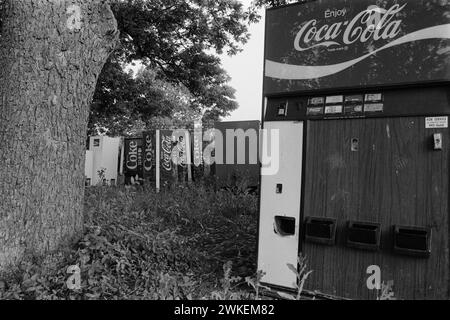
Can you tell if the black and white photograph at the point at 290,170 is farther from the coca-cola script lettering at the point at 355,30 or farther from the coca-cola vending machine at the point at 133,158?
the coca-cola vending machine at the point at 133,158

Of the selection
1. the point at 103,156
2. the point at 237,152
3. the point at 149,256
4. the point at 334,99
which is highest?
the point at 334,99

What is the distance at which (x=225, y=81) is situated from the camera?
20203 mm

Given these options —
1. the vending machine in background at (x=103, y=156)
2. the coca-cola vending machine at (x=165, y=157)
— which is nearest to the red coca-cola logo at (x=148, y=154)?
the coca-cola vending machine at (x=165, y=157)

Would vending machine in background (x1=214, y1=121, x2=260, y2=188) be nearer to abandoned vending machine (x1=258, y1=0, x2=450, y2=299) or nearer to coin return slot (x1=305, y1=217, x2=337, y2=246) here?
abandoned vending machine (x1=258, y1=0, x2=450, y2=299)

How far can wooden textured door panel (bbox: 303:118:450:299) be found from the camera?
126 inches

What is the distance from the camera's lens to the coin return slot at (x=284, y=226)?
153 inches

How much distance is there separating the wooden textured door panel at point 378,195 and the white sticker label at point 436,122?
4 cm

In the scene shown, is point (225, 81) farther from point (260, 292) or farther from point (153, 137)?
point (260, 292)

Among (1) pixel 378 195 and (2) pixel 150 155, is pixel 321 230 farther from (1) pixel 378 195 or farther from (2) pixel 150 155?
(2) pixel 150 155

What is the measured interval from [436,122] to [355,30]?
1017 mm

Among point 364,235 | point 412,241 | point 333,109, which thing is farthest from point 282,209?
point 412,241

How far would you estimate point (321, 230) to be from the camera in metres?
3.65

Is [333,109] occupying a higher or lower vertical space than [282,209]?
higher

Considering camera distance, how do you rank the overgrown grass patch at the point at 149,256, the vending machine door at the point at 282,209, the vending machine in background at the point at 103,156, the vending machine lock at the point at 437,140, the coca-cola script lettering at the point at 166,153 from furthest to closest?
the vending machine in background at the point at 103,156 < the coca-cola script lettering at the point at 166,153 < the vending machine door at the point at 282,209 < the overgrown grass patch at the point at 149,256 < the vending machine lock at the point at 437,140
